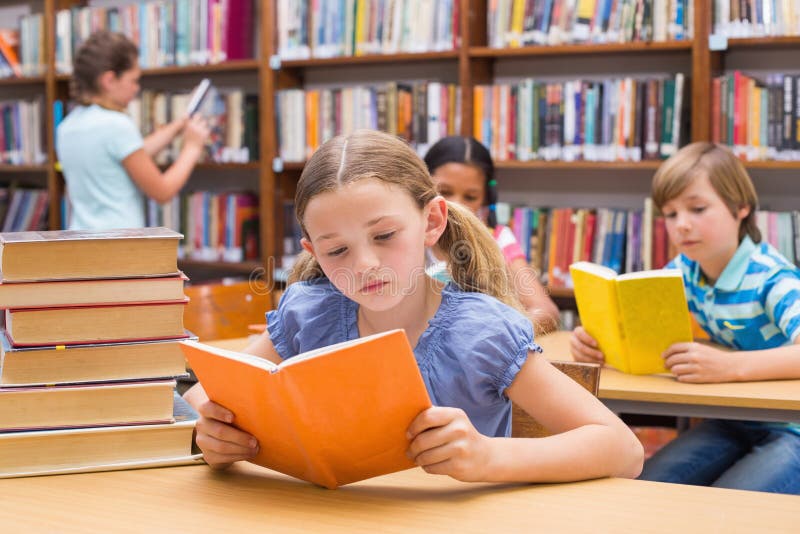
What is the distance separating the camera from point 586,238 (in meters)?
3.46

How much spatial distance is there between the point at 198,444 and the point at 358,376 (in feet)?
0.95

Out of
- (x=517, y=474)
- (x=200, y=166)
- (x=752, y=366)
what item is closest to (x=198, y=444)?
(x=517, y=474)

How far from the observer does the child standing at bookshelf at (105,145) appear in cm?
335

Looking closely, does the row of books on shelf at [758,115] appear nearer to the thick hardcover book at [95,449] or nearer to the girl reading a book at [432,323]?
the girl reading a book at [432,323]

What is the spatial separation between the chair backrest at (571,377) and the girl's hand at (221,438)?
0.55 meters

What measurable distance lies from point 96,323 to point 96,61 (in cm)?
249

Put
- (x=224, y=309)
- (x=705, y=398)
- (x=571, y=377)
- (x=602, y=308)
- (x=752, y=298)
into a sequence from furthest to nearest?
1. (x=224, y=309)
2. (x=752, y=298)
3. (x=602, y=308)
4. (x=705, y=398)
5. (x=571, y=377)

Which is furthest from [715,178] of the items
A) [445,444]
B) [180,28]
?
[180,28]

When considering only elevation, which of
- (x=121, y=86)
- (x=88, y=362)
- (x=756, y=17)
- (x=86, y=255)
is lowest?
(x=88, y=362)

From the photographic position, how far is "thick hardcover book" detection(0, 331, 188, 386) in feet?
3.72

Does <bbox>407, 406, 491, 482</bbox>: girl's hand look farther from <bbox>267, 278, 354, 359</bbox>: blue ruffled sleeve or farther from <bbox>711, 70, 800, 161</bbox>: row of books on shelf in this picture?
<bbox>711, 70, 800, 161</bbox>: row of books on shelf

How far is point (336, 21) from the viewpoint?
12.6 feet

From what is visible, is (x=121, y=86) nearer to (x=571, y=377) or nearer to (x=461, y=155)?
(x=461, y=155)

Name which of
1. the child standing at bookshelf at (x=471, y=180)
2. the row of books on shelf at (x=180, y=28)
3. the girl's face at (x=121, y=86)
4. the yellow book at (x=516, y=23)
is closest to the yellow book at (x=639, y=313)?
the child standing at bookshelf at (x=471, y=180)
